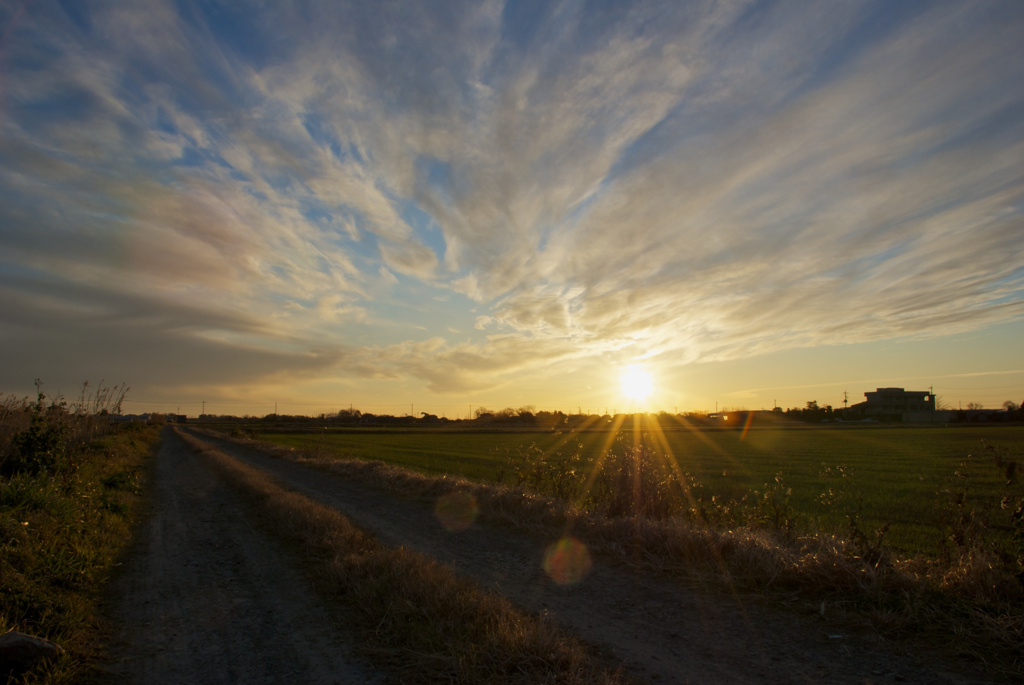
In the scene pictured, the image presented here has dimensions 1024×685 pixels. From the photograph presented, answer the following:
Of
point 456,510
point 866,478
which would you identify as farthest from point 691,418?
point 456,510

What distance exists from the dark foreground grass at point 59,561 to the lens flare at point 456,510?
5507mm

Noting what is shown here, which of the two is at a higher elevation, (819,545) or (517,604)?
(819,545)

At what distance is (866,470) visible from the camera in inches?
1001

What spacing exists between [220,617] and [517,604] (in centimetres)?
322

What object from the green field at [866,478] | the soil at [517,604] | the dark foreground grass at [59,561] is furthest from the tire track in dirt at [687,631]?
the dark foreground grass at [59,561]

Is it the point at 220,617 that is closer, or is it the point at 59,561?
the point at 220,617

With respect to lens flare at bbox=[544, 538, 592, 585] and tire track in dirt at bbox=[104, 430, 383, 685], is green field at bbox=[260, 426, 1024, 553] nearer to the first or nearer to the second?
lens flare at bbox=[544, 538, 592, 585]

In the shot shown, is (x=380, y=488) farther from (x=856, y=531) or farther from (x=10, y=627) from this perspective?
(x=856, y=531)

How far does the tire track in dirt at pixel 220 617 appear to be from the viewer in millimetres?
4383

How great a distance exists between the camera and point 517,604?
5820 mm

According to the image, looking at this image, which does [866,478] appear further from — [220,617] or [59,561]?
[59,561]

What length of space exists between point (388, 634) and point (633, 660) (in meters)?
2.26

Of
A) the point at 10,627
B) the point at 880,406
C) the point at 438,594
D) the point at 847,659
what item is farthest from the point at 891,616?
the point at 880,406

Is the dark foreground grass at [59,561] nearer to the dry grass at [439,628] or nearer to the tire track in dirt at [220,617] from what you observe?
the tire track in dirt at [220,617]
